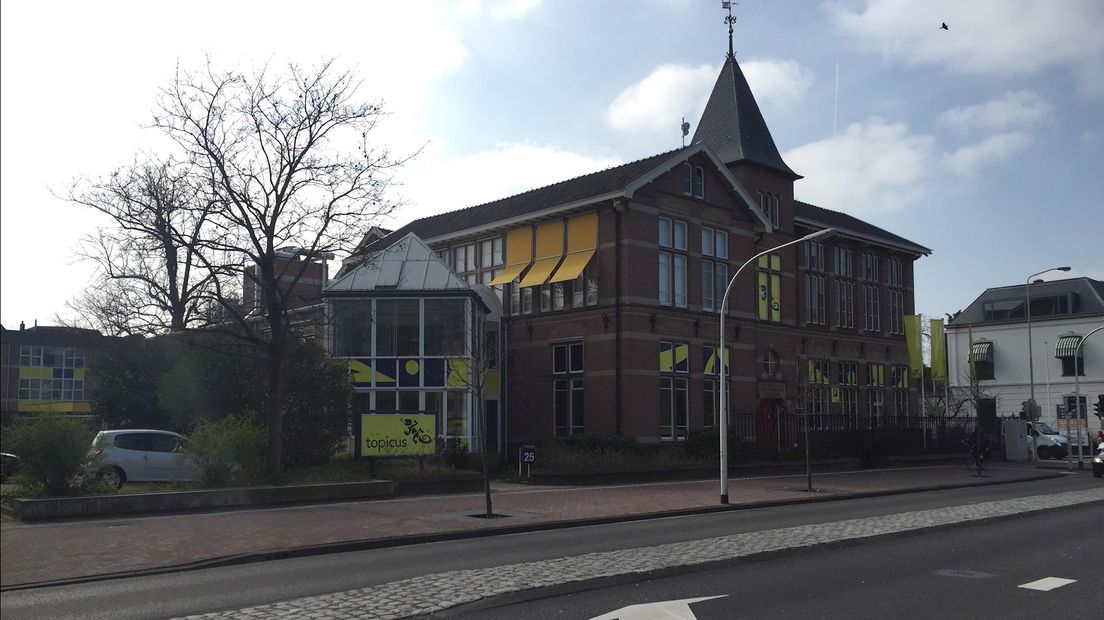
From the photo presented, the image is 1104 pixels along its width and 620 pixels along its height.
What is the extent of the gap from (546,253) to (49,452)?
21.8 meters

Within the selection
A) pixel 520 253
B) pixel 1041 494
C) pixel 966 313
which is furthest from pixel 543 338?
pixel 966 313

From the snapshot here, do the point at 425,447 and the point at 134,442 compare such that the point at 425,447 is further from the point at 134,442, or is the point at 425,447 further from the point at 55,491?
the point at 55,491

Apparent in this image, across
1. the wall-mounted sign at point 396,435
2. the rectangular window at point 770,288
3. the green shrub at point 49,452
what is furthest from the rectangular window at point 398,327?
the rectangular window at point 770,288

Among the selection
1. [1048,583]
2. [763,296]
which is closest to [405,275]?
[763,296]

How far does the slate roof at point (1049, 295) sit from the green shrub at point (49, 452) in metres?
67.9

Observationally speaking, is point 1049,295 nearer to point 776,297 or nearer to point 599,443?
point 776,297

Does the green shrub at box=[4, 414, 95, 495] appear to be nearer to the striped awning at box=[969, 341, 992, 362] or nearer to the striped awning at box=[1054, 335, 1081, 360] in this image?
the striped awning at box=[1054, 335, 1081, 360]

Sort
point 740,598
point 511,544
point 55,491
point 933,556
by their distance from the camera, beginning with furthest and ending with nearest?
1. point 55,491
2. point 511,544
3. point 933,556
4. point 740,598

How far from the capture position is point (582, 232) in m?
36.0

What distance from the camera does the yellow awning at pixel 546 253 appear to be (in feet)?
120

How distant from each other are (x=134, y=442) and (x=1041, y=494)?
2338cm

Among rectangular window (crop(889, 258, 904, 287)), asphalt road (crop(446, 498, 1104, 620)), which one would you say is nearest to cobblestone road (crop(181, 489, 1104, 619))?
asphalt road (crop(446, 498, 1104, 620))

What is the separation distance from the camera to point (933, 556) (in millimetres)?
12945

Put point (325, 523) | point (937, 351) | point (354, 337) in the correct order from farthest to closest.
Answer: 1. point (937, 351)
2. point (354, 337)
3. point (325, 523)
